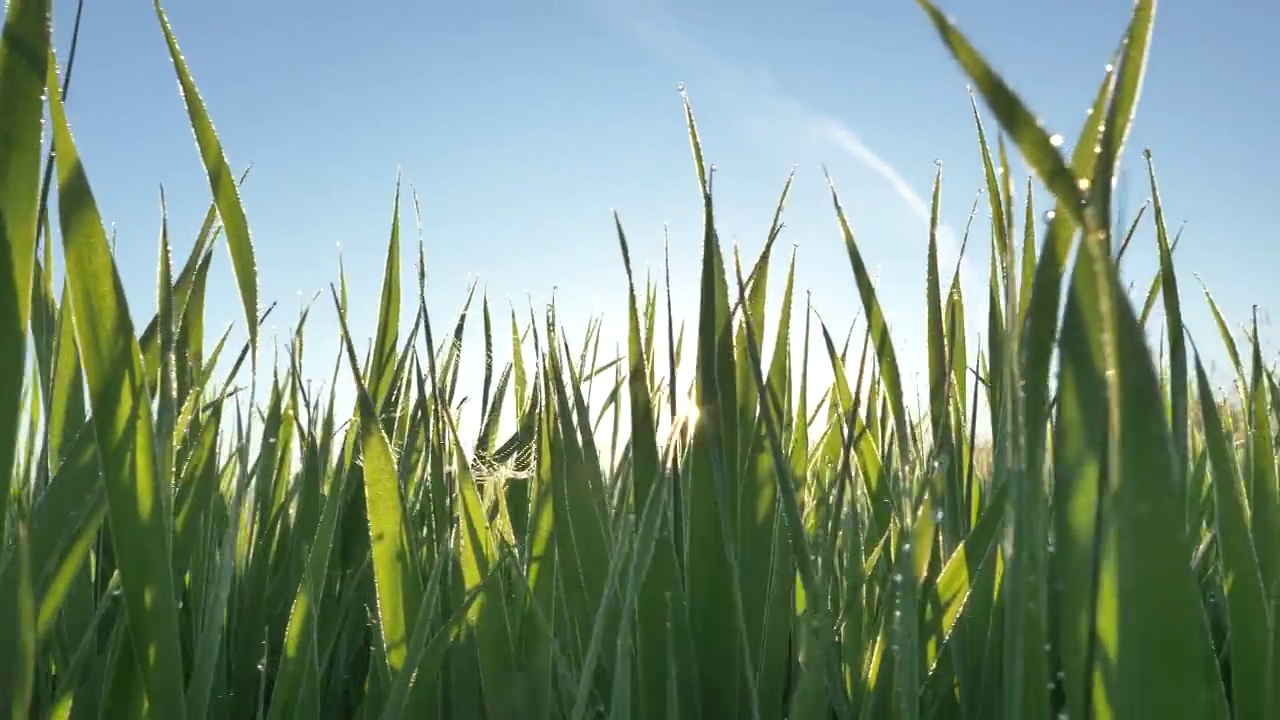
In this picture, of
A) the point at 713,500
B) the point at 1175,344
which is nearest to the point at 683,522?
the point at 713,500

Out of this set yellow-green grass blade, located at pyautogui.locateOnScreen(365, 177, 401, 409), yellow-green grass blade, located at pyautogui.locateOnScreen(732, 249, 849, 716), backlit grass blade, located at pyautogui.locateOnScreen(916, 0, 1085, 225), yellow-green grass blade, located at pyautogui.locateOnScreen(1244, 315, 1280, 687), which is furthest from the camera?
yellow-green grass blade, located at pyautogui.locateOnScreen(365, 177, 401, 409)

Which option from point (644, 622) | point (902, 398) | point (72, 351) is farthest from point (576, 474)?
point (72, 351)

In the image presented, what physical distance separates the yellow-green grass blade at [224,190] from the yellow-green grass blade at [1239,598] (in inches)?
17.1

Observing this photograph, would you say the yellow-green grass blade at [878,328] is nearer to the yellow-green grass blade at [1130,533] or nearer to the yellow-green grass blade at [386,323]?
the yellow-green grass blade at [1130,533]

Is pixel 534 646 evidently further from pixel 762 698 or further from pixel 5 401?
pixel 5 401

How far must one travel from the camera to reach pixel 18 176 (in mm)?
386

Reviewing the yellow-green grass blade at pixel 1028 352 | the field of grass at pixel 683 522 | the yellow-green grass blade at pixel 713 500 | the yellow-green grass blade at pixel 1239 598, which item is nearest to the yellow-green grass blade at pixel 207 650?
the field of grass at pixel 683 522

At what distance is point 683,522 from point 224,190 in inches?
12.0

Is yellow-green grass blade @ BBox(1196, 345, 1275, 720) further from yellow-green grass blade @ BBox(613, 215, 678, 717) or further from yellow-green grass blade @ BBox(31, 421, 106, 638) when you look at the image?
yellow-green grass blade @ BBox(31, 421, 106, 638)

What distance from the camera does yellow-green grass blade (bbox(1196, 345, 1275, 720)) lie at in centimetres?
46

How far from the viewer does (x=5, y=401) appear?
392 millimetres

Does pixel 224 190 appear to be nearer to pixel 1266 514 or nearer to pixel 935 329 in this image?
pixel 935 329

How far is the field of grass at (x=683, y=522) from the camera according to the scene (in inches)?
13.3

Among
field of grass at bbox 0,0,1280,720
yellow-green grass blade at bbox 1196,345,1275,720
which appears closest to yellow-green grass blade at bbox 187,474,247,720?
field of grass at bbox 0,0,1280,720
